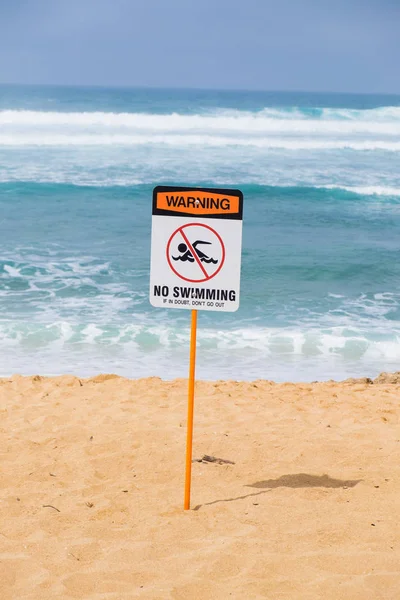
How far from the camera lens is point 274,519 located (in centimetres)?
445

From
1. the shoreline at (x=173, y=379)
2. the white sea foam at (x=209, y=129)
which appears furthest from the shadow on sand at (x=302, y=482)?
the white sea foam at (x=209, y=129)

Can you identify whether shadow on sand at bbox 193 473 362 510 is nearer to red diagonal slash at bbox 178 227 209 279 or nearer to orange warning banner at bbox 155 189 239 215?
red diagonal slash at bbox 178 227 209 279

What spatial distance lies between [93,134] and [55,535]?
3911 cm

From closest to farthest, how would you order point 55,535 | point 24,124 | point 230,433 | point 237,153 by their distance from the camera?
point 55,535, point 230,433, point 237,153, point 24,124

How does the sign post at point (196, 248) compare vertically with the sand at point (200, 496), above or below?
above

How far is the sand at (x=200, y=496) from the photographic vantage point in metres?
3.68

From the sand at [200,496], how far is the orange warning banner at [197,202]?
6.04 ft

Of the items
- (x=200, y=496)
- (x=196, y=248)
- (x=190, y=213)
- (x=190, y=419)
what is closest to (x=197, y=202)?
(x=190, y=213)

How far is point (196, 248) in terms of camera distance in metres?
4.38

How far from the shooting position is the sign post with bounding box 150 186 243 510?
431 centimetres

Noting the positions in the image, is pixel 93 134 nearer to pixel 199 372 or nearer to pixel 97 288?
pixel 97 288

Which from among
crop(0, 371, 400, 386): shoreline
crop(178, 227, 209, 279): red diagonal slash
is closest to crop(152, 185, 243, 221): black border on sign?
crop(178, 227, 209, 279): red diagonal slash

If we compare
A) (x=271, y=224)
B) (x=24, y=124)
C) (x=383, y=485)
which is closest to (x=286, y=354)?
(x=383, y=485)

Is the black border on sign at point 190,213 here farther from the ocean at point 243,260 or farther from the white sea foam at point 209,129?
the white sea foam at point 209,129
